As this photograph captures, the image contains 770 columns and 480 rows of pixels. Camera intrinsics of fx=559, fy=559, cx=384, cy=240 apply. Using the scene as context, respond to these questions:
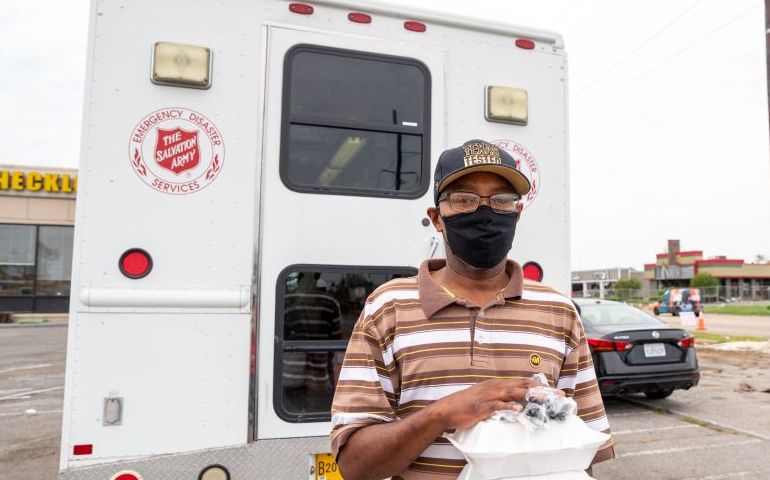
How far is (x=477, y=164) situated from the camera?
159 cm

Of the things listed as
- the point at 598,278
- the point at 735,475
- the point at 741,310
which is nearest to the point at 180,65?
the point at 735,475

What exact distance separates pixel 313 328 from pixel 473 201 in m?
1.41

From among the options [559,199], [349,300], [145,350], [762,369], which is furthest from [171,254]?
[762,369]

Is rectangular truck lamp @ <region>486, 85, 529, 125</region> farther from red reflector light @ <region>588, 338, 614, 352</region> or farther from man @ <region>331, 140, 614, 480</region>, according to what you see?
red reflector light @ <region>588, 338, 614, 352</region>

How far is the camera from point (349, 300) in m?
2.84

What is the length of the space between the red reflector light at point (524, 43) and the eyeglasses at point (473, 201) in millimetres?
1931

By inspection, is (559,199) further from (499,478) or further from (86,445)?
(86,445)

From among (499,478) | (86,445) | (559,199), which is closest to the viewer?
(499,478)

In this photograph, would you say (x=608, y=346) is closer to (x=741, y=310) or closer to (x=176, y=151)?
(x=176, y=151)

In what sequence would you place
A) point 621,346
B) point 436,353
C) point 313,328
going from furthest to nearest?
point 621,346
point 313,328
point 436,353

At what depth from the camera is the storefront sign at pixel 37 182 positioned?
23016mm

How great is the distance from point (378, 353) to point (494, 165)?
62 centimetres

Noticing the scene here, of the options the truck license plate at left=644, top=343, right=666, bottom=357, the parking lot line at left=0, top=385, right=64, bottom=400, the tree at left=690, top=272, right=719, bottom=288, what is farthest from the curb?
the tree at left=690, top=272, right=719, bottom=288

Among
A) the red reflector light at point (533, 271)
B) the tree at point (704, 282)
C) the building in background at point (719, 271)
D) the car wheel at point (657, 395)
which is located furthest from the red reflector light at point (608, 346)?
the building in background at point (719, 271)
